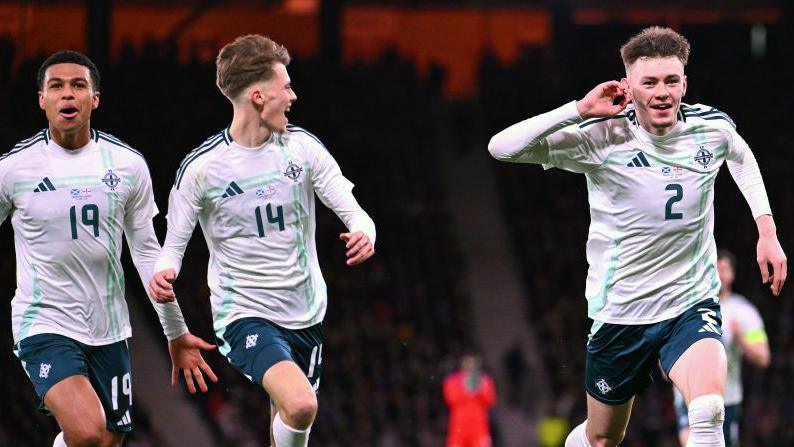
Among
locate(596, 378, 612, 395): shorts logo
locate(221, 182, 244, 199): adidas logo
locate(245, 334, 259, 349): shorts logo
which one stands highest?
locate(221, 182, 244, 199): adidas logo

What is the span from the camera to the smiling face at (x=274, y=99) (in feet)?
20.6

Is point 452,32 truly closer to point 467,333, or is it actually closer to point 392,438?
point 467,333

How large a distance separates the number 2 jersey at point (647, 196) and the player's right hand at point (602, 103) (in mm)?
212

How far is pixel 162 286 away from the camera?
19.0 feet

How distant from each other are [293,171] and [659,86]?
1.82 meters

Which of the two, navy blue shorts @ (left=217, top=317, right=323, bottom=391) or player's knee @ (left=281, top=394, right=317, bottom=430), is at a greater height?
navy blue shorts @ (left=217, top=317, right=323, bottom=391)

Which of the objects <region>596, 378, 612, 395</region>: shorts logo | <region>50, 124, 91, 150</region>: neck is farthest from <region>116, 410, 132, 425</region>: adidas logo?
<region>596, 378, 612, 395</region>: shorts logo

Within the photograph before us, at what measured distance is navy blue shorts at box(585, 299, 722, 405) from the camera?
6.00m

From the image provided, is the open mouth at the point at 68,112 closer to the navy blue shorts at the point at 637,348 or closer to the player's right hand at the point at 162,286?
the player's right hand at the point at 162,286

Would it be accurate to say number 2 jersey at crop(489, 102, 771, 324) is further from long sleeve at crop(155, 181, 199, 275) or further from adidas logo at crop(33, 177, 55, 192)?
adidas logo at crop(33, 177, 55, 192)

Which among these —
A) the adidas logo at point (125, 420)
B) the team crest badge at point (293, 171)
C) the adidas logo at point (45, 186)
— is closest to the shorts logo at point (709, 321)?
the team crest badge at point (293, 171)

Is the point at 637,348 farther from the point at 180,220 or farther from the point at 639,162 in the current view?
the point at 180,220

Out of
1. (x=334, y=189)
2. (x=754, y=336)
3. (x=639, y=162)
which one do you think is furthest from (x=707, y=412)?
(x=754, y=336)

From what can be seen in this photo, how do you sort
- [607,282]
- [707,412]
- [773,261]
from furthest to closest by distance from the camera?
[607,282], [773,261], [707,412]
